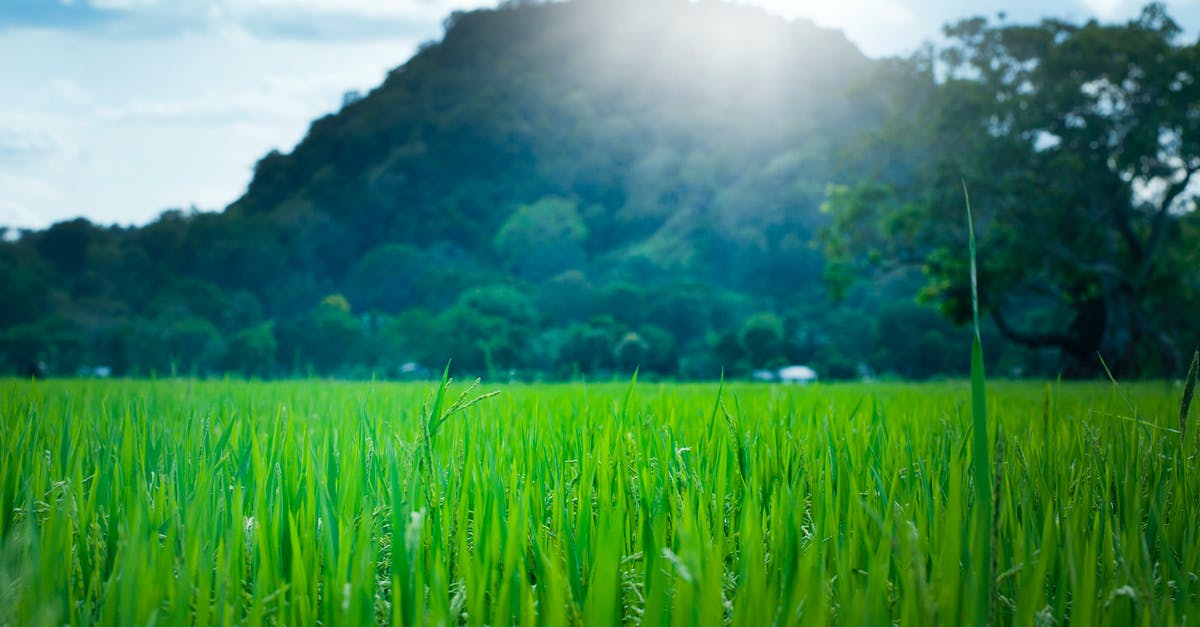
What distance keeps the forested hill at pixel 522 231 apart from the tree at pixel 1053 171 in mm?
3254

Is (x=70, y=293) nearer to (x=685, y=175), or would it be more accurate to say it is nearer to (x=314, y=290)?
(x=314, y=290)

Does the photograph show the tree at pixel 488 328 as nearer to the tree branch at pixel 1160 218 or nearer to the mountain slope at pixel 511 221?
the mountain slope at pixel 511 221

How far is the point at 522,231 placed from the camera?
5694cm

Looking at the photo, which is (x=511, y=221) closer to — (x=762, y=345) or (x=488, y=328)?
(x=488, y=328)

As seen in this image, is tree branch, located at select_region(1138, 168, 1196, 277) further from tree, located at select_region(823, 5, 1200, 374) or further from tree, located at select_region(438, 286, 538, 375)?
tree, located at select_region(438, 286, 538, 375)

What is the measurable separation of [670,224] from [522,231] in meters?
12.1

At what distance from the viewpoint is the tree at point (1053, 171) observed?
689 inches

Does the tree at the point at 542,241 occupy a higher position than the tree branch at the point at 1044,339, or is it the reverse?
the tree at the point at 542,241

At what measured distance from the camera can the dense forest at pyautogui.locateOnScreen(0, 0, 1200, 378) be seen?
1809 centimetres

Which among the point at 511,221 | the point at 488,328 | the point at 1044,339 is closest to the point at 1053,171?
the point at 1044,339

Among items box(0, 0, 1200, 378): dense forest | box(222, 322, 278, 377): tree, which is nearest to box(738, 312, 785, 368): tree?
box(0, 0, 1200, 378): dense forest

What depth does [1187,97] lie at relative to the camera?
17.5 meters

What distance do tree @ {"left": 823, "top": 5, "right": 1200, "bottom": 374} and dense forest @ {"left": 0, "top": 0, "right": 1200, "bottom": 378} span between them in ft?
0.26

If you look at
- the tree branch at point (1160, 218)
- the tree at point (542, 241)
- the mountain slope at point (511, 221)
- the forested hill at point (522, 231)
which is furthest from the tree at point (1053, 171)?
the tree at point (542, 241)
